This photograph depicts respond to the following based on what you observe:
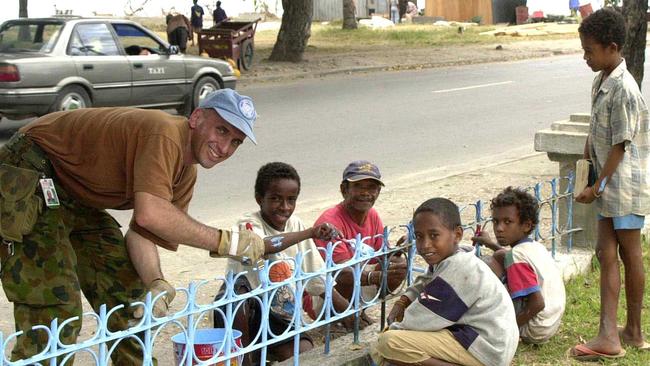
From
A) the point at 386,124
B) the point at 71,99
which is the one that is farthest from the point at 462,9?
the point at 71,99

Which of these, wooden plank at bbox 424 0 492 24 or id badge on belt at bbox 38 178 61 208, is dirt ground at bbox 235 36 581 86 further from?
id badge on belt at bbox 38 178 61 208

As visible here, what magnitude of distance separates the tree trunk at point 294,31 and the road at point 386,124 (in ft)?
5.78

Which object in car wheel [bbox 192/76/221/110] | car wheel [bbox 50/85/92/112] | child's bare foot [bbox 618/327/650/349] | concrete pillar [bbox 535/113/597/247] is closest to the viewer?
child's bare foot [bbox 618/327/650/349]

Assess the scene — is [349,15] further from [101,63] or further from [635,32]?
[635,32]

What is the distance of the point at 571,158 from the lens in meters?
6.37

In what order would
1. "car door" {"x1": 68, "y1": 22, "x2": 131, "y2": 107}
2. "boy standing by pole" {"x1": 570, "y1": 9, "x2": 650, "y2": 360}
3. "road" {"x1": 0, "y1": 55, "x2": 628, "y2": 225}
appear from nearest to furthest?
"boy standing by pole" {"x1": 570, "y1": 9, "x2": 650, "y2": 360}, "road" {"x1": 0, "y1": 55, "x2": 628, "y2": 225}, "car door" {"x1": 68, "y1": 22, "x2": 131, "y2": 107}

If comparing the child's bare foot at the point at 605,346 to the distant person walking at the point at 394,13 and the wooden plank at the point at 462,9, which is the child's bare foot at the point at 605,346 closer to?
the wooden plank at the point at 462,9

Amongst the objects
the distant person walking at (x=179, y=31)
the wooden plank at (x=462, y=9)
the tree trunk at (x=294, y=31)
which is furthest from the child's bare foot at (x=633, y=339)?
the wooden plank at (x=462, y=9)

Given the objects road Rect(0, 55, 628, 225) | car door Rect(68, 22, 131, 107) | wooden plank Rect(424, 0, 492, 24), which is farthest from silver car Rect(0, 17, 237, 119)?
wooden plank Rect(424, 0, 492, 24)

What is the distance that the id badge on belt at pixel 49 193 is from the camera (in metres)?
3.81

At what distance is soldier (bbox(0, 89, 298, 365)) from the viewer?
3.65 meters

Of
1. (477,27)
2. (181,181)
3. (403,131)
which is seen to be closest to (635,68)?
(403,131)

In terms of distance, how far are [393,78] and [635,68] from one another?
38.9 ft

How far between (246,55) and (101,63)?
7.94 metres
